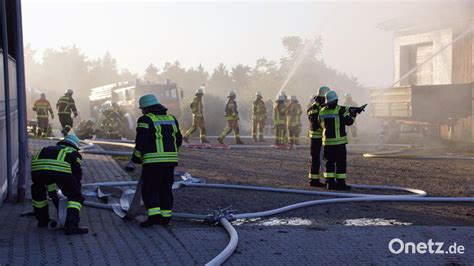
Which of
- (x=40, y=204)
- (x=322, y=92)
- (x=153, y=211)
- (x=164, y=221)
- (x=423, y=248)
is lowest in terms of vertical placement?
(x=423, y=248)

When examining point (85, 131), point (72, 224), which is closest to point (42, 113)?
point (85, 131)

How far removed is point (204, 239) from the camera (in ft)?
20.1

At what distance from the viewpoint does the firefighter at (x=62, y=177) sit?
635cm

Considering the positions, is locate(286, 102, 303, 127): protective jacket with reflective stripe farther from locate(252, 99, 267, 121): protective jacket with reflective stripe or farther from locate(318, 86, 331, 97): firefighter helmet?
locate(318, 86, 331, 97): firefighter helmet

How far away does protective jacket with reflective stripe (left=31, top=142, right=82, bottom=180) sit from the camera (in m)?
6.35

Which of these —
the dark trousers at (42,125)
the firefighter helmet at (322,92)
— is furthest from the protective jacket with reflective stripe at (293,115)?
the firefighter helmet at (322,92)

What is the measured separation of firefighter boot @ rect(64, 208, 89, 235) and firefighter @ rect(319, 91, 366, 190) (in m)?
4.52

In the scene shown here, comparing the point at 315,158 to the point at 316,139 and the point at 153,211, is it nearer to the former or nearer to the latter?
the point at 316,139

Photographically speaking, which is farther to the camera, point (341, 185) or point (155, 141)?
point (341, 185)

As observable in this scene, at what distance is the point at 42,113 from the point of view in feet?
71.6

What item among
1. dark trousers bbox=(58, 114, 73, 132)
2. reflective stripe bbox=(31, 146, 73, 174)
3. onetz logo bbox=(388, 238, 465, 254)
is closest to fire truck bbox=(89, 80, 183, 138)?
dark trousers bbox=(58, 114, 73, 132)

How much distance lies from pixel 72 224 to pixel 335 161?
15.3ft

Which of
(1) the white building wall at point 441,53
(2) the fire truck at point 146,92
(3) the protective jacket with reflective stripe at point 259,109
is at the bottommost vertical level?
(3) the protective jacket with reflective stripe at point 259,109

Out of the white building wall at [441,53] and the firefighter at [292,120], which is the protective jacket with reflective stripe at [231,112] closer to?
the firefighter at [292,120]
